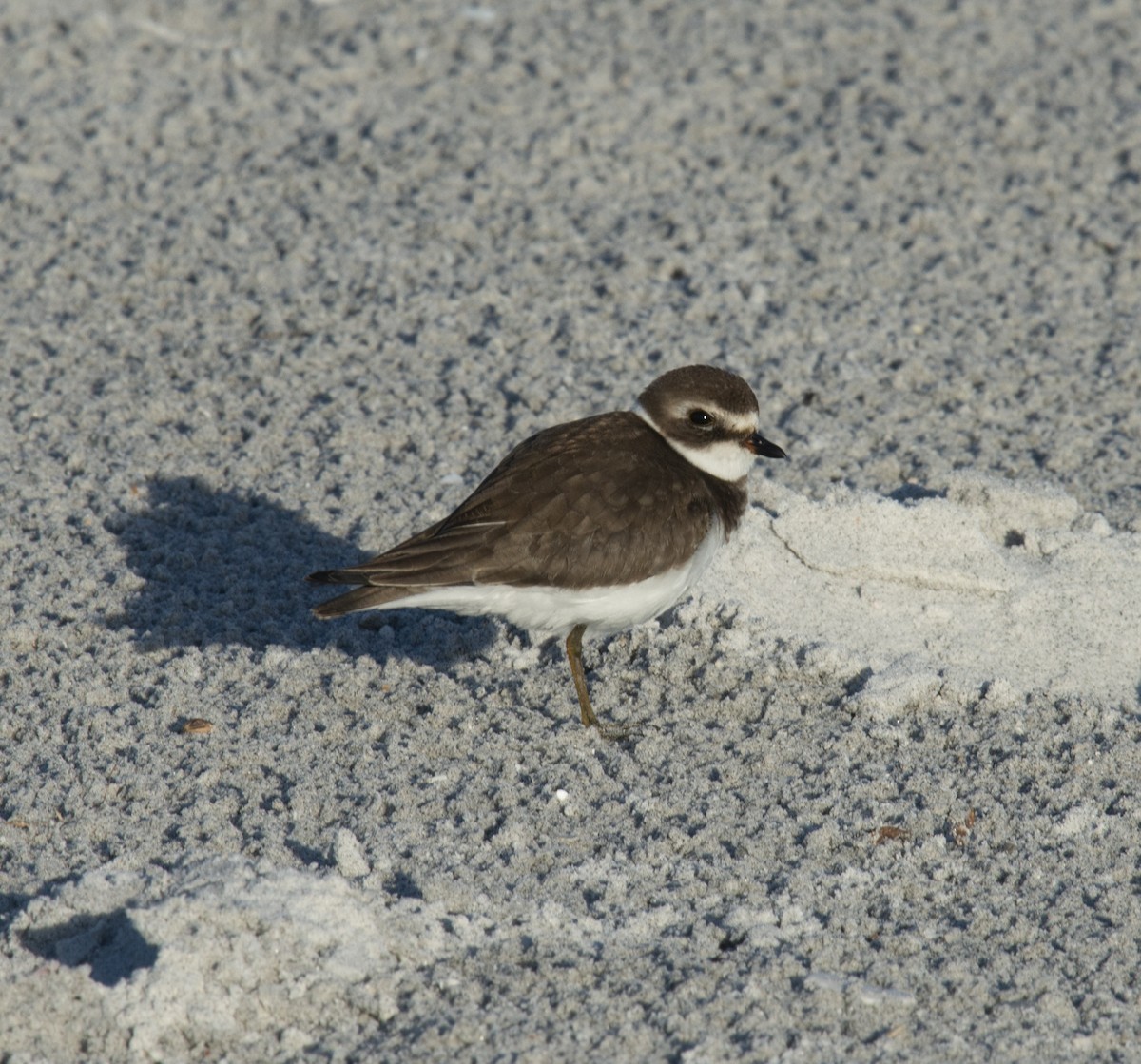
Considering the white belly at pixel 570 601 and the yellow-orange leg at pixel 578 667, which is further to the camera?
the yellow-orange leg at pixel 578 667

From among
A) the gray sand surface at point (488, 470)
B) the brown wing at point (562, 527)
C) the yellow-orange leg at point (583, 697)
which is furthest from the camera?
the yellow-orange leg at point (583, 697)

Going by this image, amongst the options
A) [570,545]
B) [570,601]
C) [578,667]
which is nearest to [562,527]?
[570,545]

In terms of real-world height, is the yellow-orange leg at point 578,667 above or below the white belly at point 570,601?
below

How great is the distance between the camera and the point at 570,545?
177 inches

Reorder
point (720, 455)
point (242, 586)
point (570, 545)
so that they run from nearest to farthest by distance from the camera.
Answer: point (570, 545) < point (720, 455) < point (242, 586)

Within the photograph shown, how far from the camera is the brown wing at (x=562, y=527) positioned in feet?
14.5

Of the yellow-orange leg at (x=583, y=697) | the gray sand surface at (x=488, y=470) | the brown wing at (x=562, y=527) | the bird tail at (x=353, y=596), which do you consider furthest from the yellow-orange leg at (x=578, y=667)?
the bird tail at (x=353, y=596)

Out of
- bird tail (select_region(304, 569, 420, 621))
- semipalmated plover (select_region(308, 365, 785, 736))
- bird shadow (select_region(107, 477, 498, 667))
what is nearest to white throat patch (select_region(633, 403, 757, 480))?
semipalmated plover (select_region(308, 365, 785, 736))

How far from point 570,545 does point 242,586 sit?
136cm

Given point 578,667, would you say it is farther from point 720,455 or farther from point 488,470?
point 488,470

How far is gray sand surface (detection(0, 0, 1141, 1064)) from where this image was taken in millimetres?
3525

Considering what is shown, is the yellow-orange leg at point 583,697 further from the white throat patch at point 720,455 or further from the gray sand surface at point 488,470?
the white throat patch at point 720,455

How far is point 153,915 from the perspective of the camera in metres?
3.45

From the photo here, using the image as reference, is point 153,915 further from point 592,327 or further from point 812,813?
point 592,327
